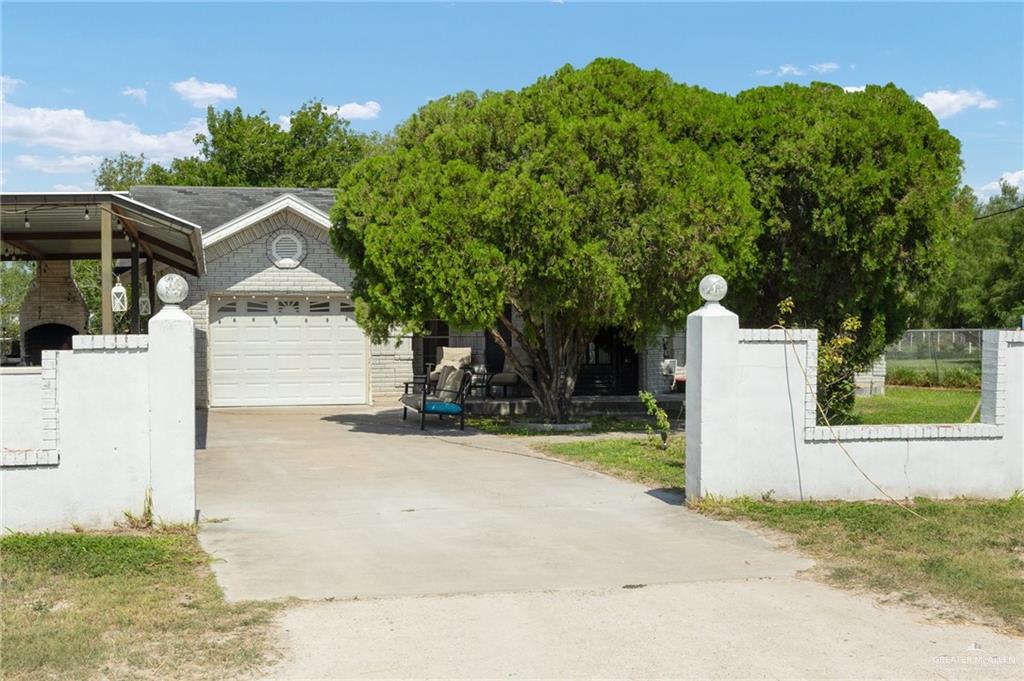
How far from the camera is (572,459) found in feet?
44.1

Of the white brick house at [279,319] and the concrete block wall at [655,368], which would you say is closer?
the white brick house at [279,319]

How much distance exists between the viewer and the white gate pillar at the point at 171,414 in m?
8.54

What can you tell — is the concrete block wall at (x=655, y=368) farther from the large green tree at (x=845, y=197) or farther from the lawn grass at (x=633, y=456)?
the lawn grass at (x=633, y=456)

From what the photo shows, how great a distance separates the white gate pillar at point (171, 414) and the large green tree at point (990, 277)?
26.7 m

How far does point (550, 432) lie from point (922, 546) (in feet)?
30.3

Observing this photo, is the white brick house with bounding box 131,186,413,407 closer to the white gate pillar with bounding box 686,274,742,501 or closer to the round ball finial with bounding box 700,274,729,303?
the round ball finial with bounding box 700,274,729,303

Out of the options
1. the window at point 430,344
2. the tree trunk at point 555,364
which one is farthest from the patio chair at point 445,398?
the window at point 430,344

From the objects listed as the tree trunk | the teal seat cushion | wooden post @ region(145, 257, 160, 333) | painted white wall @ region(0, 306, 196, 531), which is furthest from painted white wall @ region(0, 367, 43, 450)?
wooden post @ region(145, 257, 160, 333)

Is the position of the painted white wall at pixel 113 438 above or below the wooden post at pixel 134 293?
below

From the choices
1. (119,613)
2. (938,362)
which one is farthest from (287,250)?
(938,362)

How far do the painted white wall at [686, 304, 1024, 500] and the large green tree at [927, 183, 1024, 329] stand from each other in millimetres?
21613

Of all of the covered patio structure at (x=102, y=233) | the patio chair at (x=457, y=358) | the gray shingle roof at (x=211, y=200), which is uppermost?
the gray shingle roof at (x=211, y=200)

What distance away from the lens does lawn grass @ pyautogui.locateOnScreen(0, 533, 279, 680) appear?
17.5ft

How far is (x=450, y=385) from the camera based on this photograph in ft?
60.3
